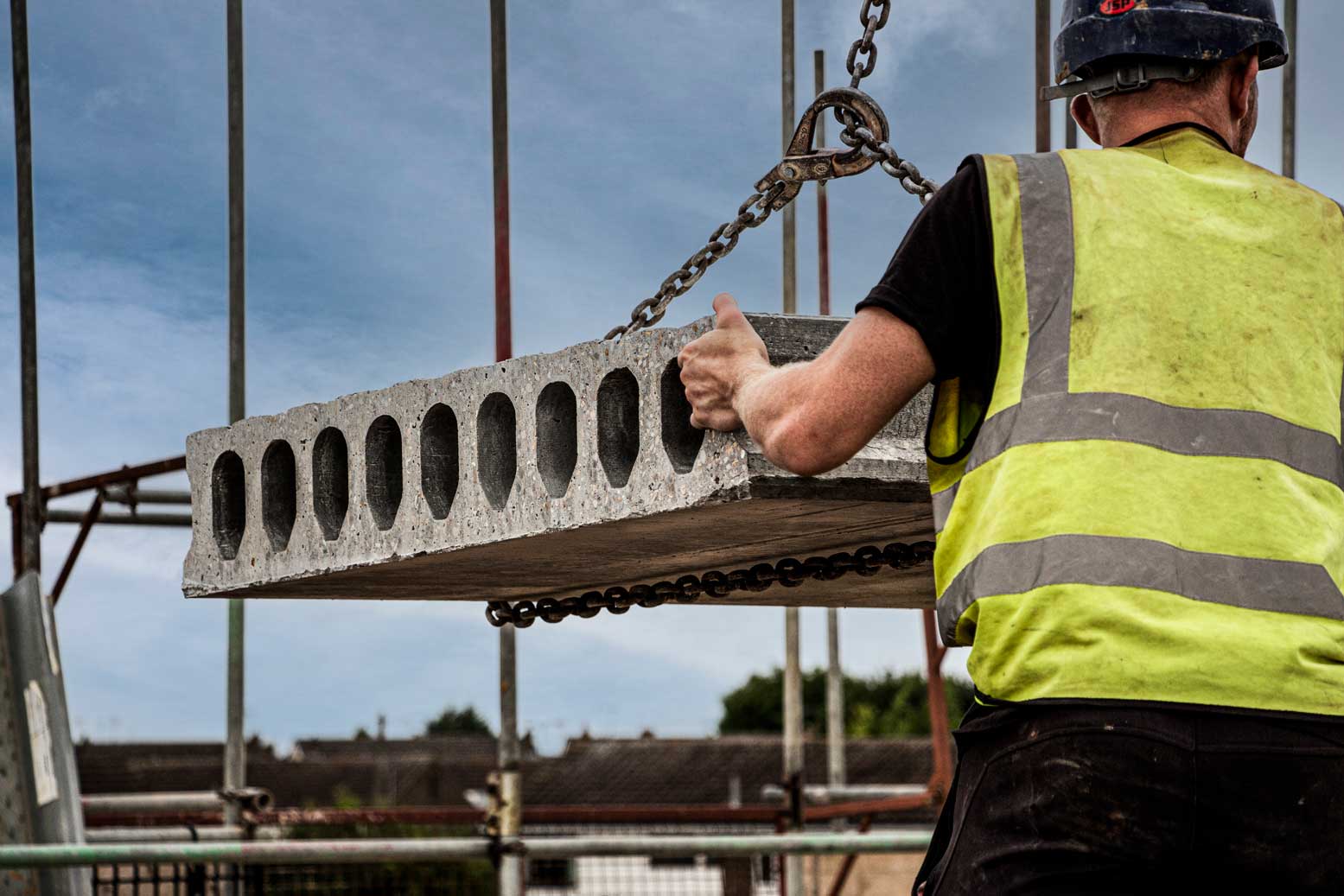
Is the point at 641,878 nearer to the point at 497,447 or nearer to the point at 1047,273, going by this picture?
the point at 497,447

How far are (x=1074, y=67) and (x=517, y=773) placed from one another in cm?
514

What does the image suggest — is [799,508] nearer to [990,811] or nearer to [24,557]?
[990,811]

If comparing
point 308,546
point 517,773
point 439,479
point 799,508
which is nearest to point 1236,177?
point 799,508

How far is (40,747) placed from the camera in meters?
7.32

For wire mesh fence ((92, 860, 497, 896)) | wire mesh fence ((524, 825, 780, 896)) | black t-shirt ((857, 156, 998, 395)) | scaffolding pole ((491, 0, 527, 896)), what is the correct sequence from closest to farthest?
black t-shirt ((857, 156, 998, 395))
wire mesh fence ((92, 860, 497, 896))
scaffolding pole ((491, 0, 527, 896))
wire mesh fence ((524, 825, 780, 896))

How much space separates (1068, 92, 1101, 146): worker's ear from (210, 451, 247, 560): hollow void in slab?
2557 mm

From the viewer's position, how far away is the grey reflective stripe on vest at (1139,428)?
2.40 metres

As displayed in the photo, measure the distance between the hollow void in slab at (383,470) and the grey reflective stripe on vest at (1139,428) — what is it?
2010 millimetres

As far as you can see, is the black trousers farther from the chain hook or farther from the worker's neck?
the chain hook

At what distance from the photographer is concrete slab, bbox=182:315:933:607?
338cm

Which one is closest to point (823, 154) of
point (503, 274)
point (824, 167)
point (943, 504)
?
point (824, 167)

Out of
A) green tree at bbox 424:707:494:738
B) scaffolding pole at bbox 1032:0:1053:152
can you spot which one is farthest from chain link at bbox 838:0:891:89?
green tree at bbox 424:707:494:738

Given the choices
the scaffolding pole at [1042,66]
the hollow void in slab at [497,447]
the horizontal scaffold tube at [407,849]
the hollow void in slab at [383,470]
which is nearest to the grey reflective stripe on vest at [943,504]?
the hollow void in slab at [497,447]

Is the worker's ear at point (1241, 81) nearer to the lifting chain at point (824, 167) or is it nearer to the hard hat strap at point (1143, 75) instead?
the hard hat strap at point (1143, 75)
